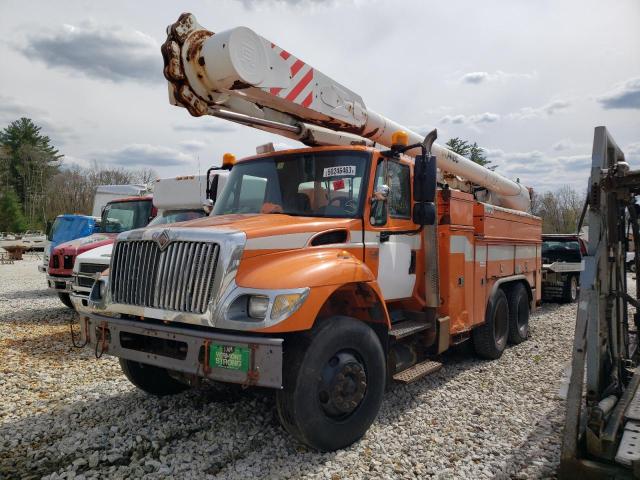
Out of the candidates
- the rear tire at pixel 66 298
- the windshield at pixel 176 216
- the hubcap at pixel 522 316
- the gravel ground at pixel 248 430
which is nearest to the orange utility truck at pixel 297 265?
the gravel ground at pixel 248 430

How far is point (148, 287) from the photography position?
3916 mm

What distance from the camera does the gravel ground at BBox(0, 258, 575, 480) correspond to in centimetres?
357

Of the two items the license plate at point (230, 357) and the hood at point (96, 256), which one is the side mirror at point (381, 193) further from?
the hood at point (96, 256)

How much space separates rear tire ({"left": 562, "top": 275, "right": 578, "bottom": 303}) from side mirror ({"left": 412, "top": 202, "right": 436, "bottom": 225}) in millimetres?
9203

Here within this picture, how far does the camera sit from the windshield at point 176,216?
9891 millimetres

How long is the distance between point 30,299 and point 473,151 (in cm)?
2503

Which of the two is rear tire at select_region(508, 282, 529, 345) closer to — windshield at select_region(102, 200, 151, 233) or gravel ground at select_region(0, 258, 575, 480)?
gravel ground at select_region(0, 258, 575, 480)

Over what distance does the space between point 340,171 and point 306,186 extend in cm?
37

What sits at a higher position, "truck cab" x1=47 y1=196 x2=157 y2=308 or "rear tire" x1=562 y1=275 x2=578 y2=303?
Result: "truck cab" x1=47 y1=196 x2=157 y2=308

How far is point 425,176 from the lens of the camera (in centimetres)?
472

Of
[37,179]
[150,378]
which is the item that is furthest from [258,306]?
[37,179]

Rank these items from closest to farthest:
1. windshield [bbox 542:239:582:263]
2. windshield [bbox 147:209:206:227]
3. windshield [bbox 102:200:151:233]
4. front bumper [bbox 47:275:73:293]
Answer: front bumper [bbox 47:275:73:293] → windshield [bbox 147:209:206:227] → windshield [bbox 102:200:151:233] → windshield [bbox 542:239:582:263]

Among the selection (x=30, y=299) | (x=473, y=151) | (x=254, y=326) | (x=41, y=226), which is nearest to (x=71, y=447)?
(x=254, y=326)

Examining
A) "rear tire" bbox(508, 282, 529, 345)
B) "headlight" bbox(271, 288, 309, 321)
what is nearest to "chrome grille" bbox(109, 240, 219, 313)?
"headlight" bbox(271, 288, 309, 321)
